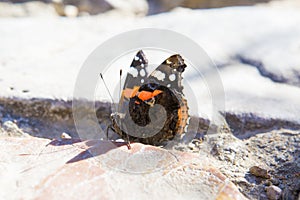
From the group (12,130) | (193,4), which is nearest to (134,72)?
(12,130)

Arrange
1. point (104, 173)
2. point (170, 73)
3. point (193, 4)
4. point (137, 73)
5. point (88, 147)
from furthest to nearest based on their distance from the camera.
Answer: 1. point (193, 4)
2. point (137, 73)
3. point (170, 73)
4. point (88, 147)
5. point (104, 173)

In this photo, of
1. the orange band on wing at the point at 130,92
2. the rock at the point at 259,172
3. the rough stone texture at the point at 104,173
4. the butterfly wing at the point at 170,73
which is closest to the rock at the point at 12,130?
the rough stone texture at the point at 104,173

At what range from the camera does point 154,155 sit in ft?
5.74

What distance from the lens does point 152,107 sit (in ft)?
6.93

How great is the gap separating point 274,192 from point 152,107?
69 centimetres

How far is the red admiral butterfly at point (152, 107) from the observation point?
2.07 metres

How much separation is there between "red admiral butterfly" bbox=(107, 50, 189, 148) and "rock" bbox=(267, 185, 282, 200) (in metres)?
0.52

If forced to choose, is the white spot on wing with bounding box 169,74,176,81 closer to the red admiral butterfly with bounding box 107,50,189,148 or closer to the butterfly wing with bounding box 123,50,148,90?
the red admiral butterfly with bounding box 107,50,189,148

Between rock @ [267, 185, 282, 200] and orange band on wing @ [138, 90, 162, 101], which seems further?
orange band on wing @ [138, 90, 162, 101]

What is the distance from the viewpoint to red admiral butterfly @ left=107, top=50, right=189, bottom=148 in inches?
81.4

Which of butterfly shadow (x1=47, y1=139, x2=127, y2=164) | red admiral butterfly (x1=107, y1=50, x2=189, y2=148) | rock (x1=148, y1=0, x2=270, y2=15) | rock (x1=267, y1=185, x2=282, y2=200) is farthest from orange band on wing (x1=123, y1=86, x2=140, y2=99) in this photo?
rock (x1=148, y1=0, x2=270, y2=15)

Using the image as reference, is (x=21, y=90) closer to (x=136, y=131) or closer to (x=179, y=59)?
(x=136, y=131)

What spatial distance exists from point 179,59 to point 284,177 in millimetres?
664

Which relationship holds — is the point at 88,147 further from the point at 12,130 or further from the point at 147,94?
the point at 12,130
